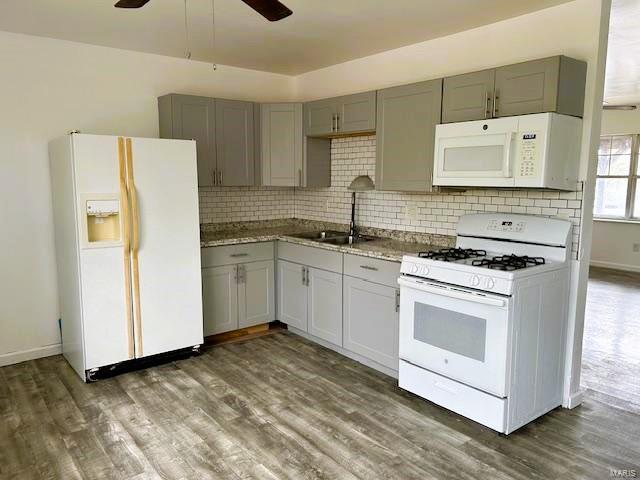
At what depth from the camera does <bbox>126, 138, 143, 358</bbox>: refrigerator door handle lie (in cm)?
330

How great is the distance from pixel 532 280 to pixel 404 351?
3.05ft

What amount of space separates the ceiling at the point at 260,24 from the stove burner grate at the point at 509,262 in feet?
5.04

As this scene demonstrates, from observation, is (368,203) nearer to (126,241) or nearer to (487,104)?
(487,104)

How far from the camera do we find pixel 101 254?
3.26 meters

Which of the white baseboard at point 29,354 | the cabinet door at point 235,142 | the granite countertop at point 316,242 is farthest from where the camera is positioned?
the cabinet door at point 235,142

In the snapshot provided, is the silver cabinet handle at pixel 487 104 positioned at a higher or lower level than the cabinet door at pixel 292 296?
higher

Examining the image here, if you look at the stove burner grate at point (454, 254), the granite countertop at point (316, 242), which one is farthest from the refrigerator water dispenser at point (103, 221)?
the stove burner grate at point (454, 254)

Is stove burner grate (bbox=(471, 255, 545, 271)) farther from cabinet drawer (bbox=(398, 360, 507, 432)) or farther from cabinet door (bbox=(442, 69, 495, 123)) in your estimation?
cabinet door (bbox=(442, 69, 495, 123))

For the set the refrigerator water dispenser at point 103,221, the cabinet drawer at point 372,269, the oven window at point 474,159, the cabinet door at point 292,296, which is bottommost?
the cabinet door at point 292,296

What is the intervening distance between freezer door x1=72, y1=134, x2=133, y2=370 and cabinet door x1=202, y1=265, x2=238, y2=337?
2.37 ft

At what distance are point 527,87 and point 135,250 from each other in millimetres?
2768

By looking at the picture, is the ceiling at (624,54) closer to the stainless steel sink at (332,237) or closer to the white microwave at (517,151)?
the white microwave at (517,151)

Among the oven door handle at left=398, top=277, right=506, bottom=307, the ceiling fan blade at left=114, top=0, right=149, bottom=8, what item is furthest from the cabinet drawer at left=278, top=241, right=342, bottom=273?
the ceiling fan blade at left=114, top=0, right=149, bottom=8

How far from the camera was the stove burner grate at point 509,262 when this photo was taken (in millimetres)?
2646
